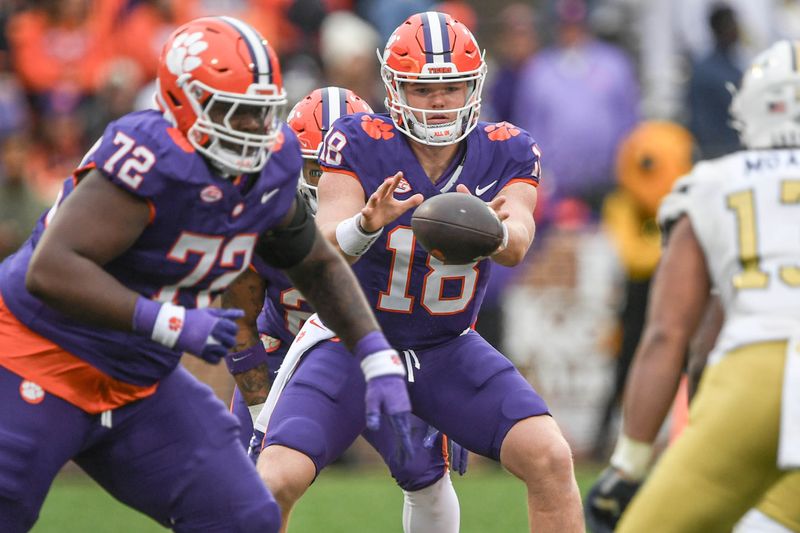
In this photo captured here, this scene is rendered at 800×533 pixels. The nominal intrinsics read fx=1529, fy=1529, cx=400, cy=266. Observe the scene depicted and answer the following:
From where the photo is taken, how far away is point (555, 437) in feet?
15.9

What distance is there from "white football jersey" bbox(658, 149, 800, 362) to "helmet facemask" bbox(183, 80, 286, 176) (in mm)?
1153

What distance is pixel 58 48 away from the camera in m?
10.5

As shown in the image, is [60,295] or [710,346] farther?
[710,346]

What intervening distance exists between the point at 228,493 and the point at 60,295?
76 centimetres

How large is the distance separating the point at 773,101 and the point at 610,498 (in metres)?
1.10

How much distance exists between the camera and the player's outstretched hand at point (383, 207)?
4.81 metres

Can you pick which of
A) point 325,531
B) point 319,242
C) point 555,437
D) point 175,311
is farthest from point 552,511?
point 325,531

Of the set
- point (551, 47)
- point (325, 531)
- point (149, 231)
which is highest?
point (149, 231)

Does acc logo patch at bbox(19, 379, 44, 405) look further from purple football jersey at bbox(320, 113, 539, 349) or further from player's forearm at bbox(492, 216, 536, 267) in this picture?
player's forearm at bbox(492, 216, 536, 267)

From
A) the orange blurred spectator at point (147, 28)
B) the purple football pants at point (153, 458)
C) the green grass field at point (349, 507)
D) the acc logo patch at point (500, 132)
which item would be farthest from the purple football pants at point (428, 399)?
the orange blurred spectator at point (147, 28)

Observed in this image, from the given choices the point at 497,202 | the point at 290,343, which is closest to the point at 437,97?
the point at 497,202

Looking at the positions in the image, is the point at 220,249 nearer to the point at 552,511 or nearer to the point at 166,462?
the point at 166,462

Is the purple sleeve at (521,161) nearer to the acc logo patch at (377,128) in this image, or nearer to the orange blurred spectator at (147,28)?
the acc logo patch at (377,128)

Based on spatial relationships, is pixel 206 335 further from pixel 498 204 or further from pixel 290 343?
pixel 290 343
